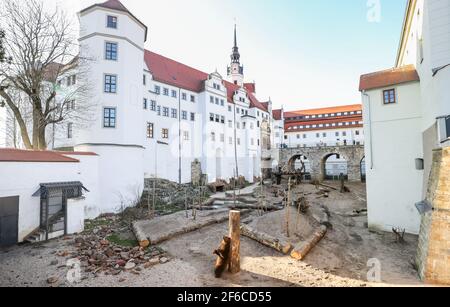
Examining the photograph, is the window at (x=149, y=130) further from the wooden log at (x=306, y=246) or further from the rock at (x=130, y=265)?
the wooden log at (x=306, y=246)

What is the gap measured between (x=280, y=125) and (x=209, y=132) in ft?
90.0

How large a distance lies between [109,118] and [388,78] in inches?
761

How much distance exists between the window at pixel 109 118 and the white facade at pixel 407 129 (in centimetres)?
1773

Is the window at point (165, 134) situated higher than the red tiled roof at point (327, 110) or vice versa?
the red tiled roof at point (327, 110)

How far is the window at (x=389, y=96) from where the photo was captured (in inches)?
563

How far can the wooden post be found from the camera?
8.12 m

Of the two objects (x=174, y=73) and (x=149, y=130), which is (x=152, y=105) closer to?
(x=149, y=130)

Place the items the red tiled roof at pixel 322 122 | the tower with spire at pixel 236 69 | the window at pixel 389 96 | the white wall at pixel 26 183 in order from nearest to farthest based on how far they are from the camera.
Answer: the white wall at pixel 26 183
the window at pixel 389 96
the tower with spire at pixel 236 69
the red tiled roof at pixel 322 122

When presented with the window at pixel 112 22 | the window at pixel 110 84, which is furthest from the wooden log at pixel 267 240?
the window at pixel 112 22

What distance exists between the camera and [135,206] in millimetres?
17734

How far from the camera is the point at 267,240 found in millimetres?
10484

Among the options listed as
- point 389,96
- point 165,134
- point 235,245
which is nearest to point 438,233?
point 235,245

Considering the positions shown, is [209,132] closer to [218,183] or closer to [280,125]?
[218,183]
